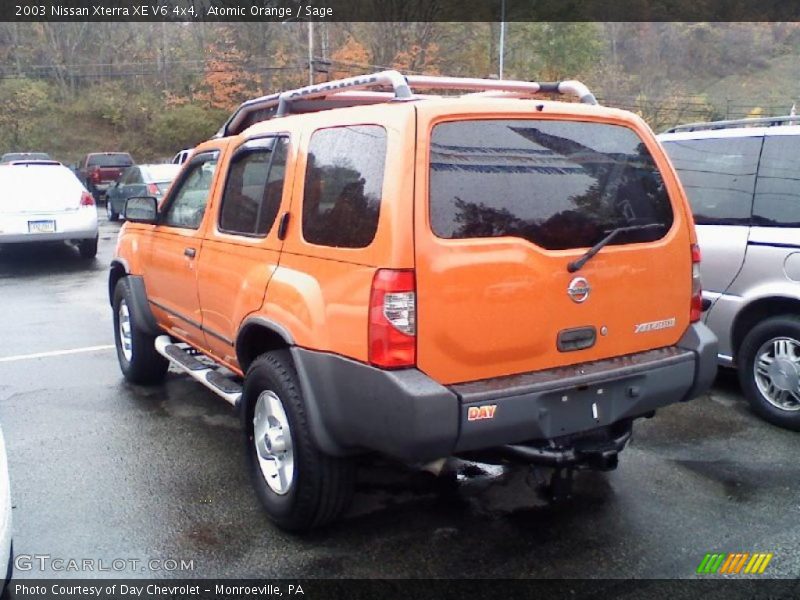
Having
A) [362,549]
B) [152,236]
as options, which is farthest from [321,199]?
[152,236]

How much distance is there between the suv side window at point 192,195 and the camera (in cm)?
457

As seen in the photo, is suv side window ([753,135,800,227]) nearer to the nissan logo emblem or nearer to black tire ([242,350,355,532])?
the nissan logo emblem

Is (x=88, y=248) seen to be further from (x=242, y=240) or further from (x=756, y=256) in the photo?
(x=756, y=256)

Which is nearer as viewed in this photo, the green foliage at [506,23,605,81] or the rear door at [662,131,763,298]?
the rear door at [662,131,763,298]

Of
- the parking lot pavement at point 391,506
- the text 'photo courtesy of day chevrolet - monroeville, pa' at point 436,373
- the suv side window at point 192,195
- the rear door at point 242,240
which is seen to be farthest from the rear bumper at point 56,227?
the rear door at point 242,240

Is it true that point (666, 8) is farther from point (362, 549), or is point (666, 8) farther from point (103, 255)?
point (362, 549)

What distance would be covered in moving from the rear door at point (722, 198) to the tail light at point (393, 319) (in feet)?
10.3

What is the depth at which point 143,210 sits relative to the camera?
518 cm

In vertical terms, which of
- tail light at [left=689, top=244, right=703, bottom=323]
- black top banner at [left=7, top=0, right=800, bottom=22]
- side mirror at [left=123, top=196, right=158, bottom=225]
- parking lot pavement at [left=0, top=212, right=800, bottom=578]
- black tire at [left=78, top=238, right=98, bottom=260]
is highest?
black top banner at [left=7, top=0, right=800, bottom=22]

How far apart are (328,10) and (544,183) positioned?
35678 mm

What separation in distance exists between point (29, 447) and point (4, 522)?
224 centimetres

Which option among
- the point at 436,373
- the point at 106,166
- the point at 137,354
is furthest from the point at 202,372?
the point at 106,166

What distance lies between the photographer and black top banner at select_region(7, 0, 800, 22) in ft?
120

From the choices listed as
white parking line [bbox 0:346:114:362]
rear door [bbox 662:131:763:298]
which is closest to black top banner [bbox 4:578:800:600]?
rear door [bbox 662:131:763:298]
